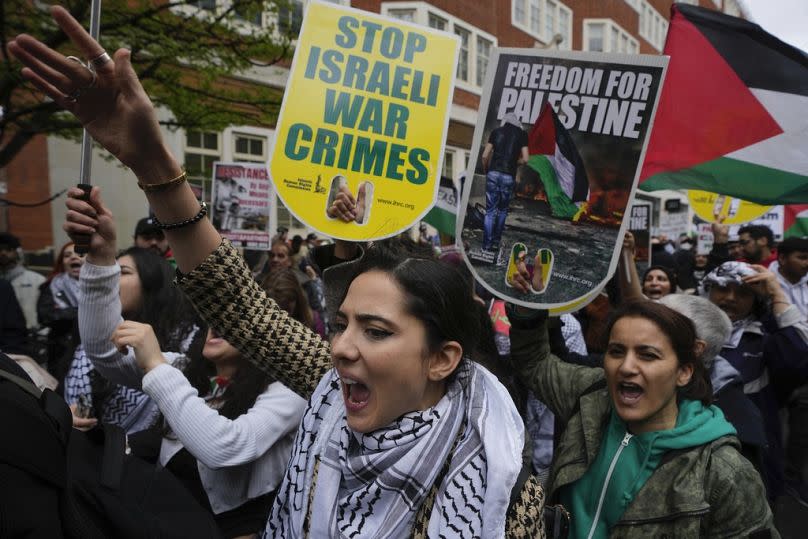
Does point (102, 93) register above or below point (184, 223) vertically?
above

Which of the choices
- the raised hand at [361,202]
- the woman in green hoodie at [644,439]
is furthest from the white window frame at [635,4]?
the woman in green hoodie at [644,439]

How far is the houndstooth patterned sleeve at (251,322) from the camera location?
1.60 metres

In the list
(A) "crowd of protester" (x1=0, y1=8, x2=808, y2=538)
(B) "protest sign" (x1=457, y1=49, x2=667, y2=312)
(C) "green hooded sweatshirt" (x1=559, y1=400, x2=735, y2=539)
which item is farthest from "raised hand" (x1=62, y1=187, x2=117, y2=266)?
(C) "green hooded sweatshirt" (x1=559, y1=400, x2=735, y2=539)

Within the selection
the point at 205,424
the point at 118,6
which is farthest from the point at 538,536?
the point at 118,6

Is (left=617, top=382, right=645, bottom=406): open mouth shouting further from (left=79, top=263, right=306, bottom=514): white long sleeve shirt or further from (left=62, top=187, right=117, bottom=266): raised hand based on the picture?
(left=62, top=187, right=117, bottom=266): raised hand

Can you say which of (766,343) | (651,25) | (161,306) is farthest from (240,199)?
(651,25)

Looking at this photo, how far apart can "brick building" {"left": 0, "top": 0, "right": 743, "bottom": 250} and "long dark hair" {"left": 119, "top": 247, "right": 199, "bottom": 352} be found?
1.58 meters

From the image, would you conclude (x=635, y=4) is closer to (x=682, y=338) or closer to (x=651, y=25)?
(x=651, y=25)

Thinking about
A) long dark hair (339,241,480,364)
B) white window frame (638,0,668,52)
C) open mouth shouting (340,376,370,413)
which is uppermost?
white window frame (638,0,668,52)

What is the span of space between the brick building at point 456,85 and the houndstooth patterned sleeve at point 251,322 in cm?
207

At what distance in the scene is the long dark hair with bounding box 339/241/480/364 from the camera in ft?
5.01

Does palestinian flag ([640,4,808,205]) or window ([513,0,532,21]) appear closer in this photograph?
palestinian flag ([640,4,808,205])

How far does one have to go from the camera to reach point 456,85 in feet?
70.7

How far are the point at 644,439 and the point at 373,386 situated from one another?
1.06 meters
